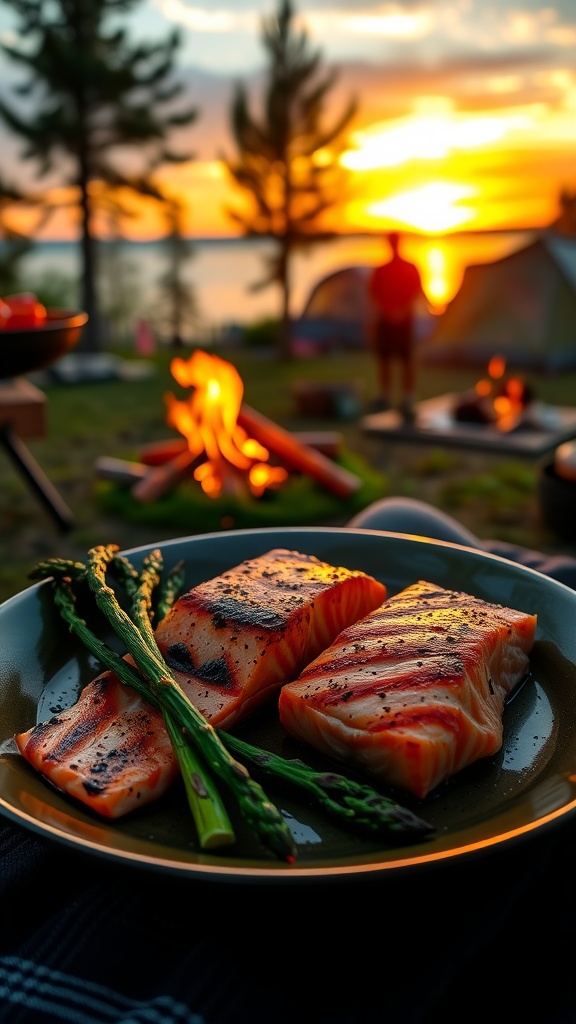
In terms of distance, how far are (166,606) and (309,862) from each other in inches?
41.5

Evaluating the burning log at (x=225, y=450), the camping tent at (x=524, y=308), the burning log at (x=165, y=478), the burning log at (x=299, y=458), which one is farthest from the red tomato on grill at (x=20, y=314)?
the camping tent at (x=524, y=308)

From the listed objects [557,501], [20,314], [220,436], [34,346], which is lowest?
[557,501]

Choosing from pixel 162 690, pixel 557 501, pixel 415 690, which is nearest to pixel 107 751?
pixel 162 690

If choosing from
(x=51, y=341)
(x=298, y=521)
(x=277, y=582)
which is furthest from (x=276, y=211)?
(x=277, y=582)

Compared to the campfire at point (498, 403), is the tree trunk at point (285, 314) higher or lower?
higher

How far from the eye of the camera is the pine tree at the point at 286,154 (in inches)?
624

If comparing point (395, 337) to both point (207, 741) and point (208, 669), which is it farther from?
point (207, 741)

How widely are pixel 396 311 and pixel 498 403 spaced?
5.80ft

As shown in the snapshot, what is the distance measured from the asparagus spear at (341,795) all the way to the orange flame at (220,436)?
5.83m

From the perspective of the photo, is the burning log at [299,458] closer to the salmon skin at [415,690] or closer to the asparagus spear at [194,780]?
the salmon skin at [415,690]

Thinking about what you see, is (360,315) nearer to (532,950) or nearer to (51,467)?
(51,467)

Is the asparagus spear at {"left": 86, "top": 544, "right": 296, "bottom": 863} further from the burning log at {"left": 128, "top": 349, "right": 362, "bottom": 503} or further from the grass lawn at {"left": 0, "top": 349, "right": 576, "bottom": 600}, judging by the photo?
the burning log at {"left": 128, "top": 349, "right": 362, "bottom": 503}

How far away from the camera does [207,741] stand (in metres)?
1.59

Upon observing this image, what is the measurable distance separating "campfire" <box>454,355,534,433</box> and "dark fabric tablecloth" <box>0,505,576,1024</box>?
9048 mm
